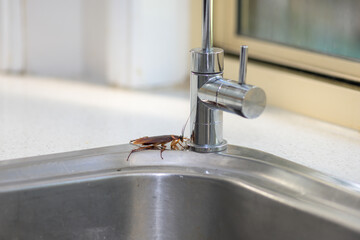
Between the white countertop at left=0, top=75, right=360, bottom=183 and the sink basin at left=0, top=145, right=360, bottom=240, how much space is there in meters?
0.08

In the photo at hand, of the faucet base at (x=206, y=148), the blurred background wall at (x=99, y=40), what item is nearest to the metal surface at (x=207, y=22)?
the faucet base at (x=206, y=148)

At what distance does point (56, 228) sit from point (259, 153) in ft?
0.97

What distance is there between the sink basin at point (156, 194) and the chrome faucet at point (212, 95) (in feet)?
0.09

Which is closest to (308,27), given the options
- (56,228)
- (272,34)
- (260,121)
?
(272,34)

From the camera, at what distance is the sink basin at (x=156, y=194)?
2.66 feet

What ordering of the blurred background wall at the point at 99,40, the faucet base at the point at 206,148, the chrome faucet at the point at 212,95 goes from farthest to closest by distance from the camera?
the blurred background wall at the point at 99,40 → the faucet base at the point at 206,148 → the chrome faucet at the point at 212,95

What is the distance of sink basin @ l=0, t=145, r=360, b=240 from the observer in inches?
31.9

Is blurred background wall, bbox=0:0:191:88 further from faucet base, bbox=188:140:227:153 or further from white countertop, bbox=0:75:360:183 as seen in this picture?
faucet base, bbox=188:140:227:153

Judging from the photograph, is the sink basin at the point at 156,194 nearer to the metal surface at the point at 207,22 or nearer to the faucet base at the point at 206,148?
the faucet base at the point at 206,148

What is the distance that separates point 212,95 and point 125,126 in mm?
309

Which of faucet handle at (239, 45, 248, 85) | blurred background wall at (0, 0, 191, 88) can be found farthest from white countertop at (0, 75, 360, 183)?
faucet handle at (239, 45, 248, 85)

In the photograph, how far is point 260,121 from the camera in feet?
3.88

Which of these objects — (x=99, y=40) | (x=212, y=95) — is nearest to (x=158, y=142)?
(x=212, y=95)

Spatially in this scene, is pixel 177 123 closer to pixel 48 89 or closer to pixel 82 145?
pixel 82 145
